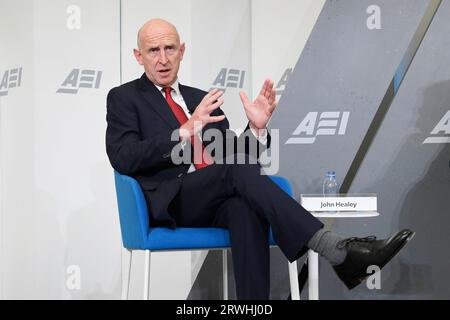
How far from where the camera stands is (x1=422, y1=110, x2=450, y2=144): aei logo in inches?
159

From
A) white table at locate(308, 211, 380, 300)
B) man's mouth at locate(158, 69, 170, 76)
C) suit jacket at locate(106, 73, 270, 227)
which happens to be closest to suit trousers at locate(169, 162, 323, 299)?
suit jacket at locate(106, 73, 270, 227)

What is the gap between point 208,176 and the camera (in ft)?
9.45

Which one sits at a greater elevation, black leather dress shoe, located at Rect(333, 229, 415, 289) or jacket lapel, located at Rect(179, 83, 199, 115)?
jacket lapel, located at Rect(179, 83, 199, 115)

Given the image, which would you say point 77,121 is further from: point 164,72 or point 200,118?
point 200,118

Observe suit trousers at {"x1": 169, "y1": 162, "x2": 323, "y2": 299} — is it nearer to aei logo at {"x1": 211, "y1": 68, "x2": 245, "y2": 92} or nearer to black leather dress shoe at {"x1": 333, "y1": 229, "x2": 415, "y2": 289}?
black leather dress shoe at {"x1": 333, "y1": 229, "x2": 415, "y2": 289}

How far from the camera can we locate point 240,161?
288 centimetres

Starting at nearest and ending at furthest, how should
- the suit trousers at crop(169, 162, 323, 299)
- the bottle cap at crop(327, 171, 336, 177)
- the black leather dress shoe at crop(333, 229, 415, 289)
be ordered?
1. the black leather dress shoe at crop(333, 229, 415, 289)
2. the suit trousers at crop(169, 162, 323, 299)
3. the bottle cap at crop(327, 171, 336, 177)

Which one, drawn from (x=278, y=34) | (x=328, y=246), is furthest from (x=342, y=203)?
(x=278, y=34)

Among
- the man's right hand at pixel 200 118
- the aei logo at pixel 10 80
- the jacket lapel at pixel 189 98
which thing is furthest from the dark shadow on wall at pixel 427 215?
the aei logo at pixel 10 80

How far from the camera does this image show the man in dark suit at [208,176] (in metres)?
2.63

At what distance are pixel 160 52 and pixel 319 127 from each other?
1.29m

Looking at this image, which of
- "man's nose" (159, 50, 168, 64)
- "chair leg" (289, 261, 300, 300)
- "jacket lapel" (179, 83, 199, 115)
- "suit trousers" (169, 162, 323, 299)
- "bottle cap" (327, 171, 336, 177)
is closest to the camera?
"suit trousers" (169, 162, 323, 299)

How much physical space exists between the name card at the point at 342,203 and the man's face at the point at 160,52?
0.93m
